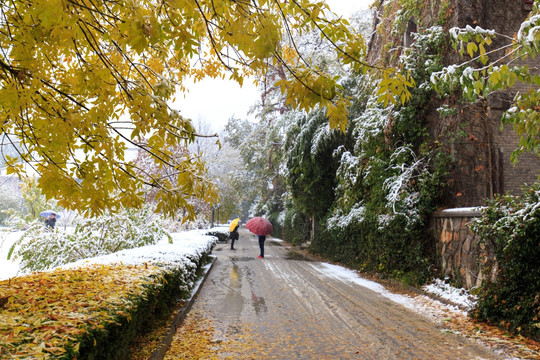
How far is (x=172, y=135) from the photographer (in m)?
3.99

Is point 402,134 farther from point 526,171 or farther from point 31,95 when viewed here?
point 31,95

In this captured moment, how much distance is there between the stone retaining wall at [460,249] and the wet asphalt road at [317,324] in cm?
146

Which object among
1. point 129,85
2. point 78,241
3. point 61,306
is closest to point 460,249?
point 129,85

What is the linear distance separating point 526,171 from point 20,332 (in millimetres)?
12402

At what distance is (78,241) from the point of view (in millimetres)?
11422

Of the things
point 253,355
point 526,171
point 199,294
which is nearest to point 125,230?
point 199,294

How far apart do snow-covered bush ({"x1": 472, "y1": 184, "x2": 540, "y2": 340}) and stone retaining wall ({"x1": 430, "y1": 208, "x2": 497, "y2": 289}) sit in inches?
21.9

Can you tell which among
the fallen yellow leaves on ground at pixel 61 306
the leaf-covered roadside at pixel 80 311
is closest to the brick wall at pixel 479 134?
the leaf-covered roadside at pixel 80 311

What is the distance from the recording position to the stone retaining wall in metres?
7.82

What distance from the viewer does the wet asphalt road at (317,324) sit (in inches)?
213

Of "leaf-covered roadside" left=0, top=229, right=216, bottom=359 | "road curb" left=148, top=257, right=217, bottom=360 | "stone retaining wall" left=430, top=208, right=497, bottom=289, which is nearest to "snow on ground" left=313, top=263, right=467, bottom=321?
"stone retaining wall" left=430, top=208, right=497, bottom=289

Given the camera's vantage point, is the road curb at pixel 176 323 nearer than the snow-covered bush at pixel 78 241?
Yes

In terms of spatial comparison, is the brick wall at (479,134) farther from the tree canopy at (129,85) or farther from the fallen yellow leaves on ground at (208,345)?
the tree canopy at (129,85)

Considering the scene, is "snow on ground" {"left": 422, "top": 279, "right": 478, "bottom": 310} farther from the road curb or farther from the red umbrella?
the red umbrella
